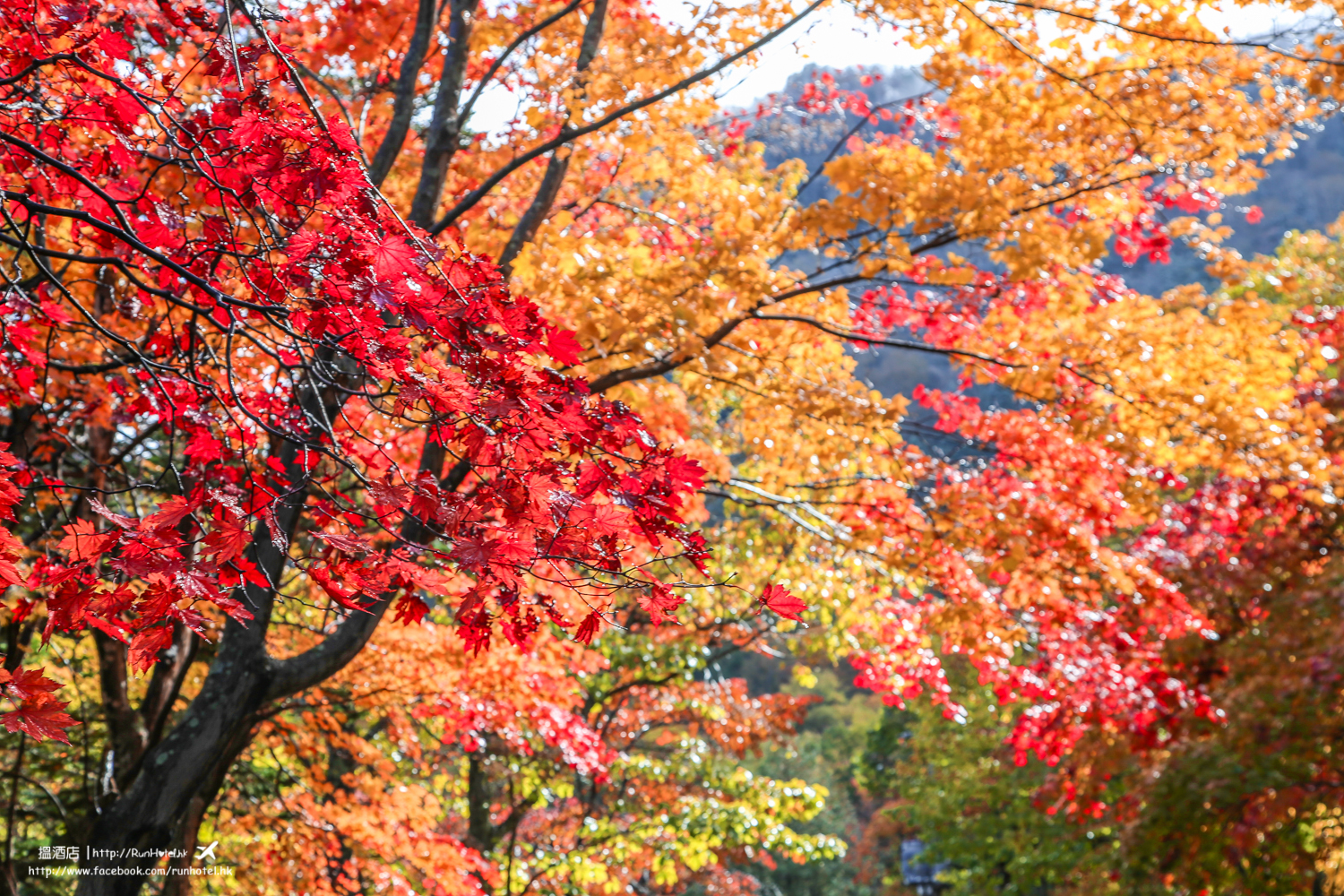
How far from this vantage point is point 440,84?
4.20 meters

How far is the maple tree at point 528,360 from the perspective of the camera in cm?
172

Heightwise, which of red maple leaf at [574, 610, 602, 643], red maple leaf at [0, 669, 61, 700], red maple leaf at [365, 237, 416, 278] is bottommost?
A: red maple leaf at [0, 669, 61, 700]

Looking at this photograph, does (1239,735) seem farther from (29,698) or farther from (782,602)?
(29,698)

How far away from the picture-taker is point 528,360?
3.71 metres

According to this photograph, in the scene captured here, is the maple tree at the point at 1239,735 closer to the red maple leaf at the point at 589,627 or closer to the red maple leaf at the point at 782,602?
the red maple leaf at the point at 782,602

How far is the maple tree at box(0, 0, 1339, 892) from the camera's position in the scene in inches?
67.7

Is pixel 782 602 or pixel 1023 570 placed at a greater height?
pixel 1023 570

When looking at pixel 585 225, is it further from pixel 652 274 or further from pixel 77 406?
pixel 77 406

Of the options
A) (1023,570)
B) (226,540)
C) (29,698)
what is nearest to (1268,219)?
(1023,570)

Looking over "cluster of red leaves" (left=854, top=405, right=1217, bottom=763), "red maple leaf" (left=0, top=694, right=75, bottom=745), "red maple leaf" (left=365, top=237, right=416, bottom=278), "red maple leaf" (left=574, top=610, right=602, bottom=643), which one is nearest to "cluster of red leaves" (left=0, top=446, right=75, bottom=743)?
"red maple leaf" (left=0, top=694, right=75, bottom=745)

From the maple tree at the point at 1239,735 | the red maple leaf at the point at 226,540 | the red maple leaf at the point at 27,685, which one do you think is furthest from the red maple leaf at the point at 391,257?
the maple tree at the point at 1239,735

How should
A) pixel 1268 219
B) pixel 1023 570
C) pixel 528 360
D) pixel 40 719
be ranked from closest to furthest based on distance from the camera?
1. pixel 40 719
2. pixel 528 360
3. pixel 1023 570
4. pixel 1268 219

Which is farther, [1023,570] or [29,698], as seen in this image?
[1023,570]

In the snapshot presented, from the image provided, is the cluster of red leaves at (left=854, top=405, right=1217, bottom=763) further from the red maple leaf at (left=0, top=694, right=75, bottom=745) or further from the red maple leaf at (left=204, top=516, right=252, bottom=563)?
the red maple leaf at (left=0, top=694, right=75, bottom=745)
